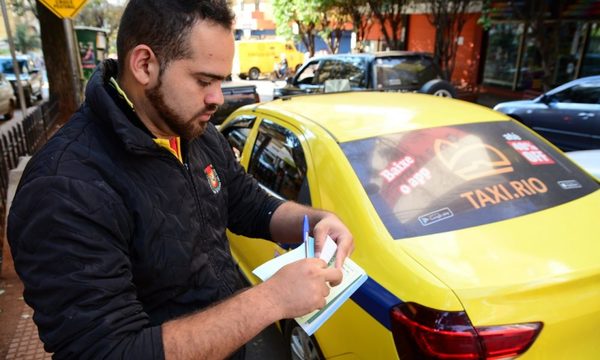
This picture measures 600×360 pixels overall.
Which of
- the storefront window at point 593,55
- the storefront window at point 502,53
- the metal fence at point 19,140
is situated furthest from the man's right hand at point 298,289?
the storefront window at point 502,53

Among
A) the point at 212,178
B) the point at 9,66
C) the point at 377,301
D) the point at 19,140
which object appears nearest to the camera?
the point at 212,178

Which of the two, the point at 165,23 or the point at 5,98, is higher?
the point at 165,23

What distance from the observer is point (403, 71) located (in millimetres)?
7152

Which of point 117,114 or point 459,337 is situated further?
point 459,337

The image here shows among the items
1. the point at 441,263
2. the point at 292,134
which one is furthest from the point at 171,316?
the point at 292,134

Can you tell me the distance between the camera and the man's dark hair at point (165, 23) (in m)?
1.08

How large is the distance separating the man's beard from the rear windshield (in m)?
1.03

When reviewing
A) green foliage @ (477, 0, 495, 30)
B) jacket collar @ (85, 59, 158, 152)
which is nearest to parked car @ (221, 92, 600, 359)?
jacket collar @ (85, 59, 158, 152)

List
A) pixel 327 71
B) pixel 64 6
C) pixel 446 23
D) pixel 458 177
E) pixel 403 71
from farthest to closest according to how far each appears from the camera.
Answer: pixel 446 23 → pixel 327 71 → pixel 403 71 → pixel 64 6 → pixel 458 177

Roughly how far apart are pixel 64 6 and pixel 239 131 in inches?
134

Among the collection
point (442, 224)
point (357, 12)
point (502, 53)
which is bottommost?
point (442, 224)

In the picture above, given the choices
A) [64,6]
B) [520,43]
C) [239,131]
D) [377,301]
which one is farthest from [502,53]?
[377,301]

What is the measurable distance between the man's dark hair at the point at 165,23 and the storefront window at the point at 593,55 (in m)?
14.1

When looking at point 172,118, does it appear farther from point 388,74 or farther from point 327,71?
point 327,71
